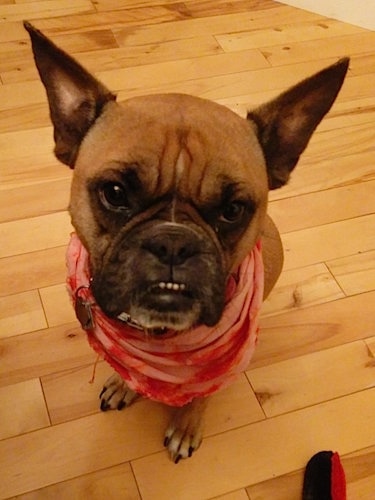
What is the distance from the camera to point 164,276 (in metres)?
1.27

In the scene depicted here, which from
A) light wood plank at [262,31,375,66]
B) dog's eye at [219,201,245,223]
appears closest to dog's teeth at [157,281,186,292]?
dog's eye at [219,201,245,223]

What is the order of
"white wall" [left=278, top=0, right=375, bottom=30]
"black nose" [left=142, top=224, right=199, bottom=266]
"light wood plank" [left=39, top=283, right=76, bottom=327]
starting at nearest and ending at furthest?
"black nose" [left=142, top=224, right=199, bottom=266] < "light wood plank" [left=39, top=283, right=76, bottom=327] < "white wall" [left=278, top=0, right=375, bottom=30]

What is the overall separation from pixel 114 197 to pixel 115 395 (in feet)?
2.54

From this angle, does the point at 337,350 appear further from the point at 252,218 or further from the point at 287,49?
the point at 287,49

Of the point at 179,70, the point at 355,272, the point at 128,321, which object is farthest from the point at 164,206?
the point at 179,70

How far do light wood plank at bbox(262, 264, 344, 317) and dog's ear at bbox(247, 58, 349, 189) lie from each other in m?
0.72

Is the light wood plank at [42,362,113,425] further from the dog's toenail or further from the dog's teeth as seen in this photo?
the dog's teeth

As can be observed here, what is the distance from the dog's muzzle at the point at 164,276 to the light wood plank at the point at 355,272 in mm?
1027

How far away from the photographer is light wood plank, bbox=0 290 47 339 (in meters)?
2.05

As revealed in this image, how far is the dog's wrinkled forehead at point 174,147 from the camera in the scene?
131 centimetres

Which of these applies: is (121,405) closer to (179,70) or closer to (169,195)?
(169,195)

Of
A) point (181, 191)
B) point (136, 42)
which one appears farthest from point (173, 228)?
point (136, 42)

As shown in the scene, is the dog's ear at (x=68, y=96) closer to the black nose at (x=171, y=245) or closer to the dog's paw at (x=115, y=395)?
the black nose at (x=171, y=245)

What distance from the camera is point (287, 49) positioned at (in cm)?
312
